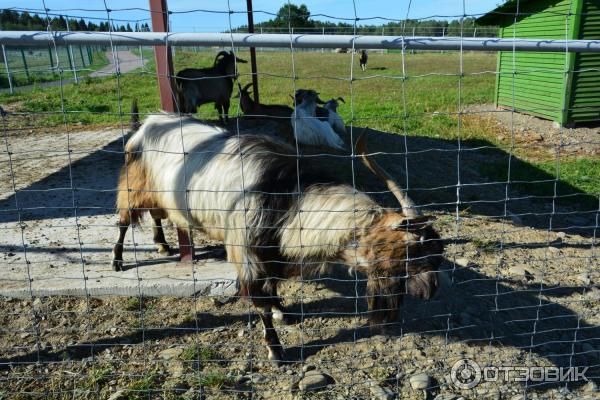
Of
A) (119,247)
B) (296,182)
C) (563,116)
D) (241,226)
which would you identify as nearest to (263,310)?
(241,226)

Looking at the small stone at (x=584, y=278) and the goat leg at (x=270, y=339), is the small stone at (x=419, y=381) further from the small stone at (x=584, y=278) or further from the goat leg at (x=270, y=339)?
the small stone at (x=584, y=278)

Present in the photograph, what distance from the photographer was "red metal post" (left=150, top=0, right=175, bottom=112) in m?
3.87

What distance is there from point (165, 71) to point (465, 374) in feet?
10.2

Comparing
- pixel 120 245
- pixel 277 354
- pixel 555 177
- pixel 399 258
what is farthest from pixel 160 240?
pixel 555 177

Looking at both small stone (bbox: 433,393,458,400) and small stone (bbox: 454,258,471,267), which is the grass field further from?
small stone (bbox: 433,393,458,400)

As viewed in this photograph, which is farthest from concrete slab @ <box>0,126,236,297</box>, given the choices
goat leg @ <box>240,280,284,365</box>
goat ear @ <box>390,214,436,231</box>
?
goat ear @ <box>390,214,436,231</box>

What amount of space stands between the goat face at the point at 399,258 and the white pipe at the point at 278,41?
985 millimetres

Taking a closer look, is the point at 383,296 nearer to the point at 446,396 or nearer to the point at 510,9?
the point at 446,396

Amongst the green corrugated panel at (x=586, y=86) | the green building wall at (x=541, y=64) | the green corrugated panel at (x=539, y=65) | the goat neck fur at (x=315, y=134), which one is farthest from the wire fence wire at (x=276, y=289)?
the green corrugated panel at (x=539, y=65)

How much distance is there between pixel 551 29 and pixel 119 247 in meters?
12.7

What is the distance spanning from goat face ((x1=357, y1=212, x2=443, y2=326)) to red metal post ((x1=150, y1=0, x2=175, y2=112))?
6.45 ft

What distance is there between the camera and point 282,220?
3275mm

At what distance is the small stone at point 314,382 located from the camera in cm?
317

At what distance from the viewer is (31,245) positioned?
4953mm
